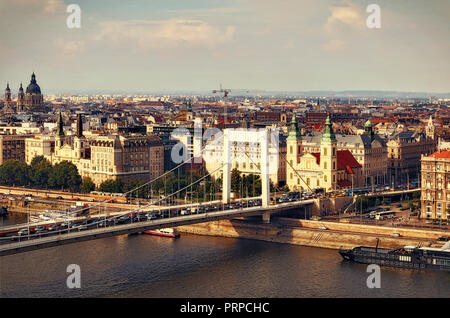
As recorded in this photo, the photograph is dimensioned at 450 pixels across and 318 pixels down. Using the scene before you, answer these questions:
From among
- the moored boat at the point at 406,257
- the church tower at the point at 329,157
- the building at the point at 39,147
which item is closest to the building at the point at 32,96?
the building at the point at 39,147

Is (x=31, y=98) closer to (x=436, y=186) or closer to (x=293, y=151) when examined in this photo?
(x=293, y=151)

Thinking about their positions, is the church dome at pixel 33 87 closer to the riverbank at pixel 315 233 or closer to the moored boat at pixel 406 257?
the riverbank at pixel 315 233

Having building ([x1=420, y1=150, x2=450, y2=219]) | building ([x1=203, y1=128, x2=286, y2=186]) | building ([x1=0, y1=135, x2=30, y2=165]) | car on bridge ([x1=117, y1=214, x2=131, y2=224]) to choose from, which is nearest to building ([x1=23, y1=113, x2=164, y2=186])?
building ([x1=203, y1=128, x2=286, y2=186])

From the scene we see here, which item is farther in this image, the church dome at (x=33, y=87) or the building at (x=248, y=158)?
the church dome at (x=33, y=87)

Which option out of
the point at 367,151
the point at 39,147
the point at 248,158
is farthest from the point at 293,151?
the point at 39,147

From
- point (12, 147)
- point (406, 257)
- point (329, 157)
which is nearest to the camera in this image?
point (406, 257)

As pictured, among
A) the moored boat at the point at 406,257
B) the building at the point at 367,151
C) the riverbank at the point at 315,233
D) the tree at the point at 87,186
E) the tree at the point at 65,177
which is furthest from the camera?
the building at the point at 367,151
